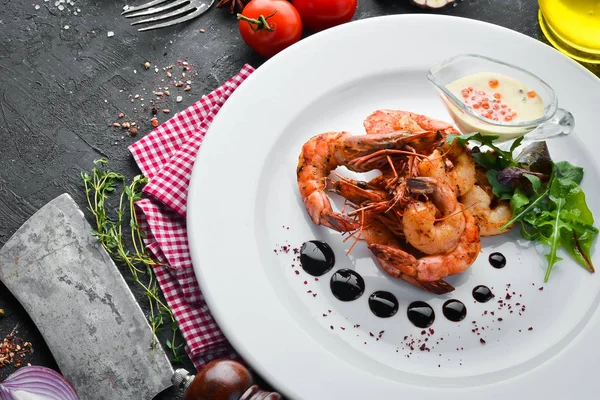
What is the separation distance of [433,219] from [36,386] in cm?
257

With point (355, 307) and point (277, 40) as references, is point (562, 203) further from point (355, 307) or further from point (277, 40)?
point (277, 40)

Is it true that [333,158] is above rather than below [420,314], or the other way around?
above

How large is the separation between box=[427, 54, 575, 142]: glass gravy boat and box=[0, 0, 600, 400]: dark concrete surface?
37.6 inches

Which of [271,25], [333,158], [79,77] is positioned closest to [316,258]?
[333,158]

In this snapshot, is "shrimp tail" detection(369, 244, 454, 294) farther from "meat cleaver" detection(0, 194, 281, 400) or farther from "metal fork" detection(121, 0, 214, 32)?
"metal fork" detection(121, 0, 214, 32)

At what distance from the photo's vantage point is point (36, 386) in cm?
420

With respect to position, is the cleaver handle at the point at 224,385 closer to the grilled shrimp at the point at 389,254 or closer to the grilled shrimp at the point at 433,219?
the grilled shrimp at the point at 389,254

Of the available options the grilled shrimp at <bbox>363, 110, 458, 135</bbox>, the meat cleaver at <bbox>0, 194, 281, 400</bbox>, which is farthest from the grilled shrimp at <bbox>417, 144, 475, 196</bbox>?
the meat cleaver at <bbox>0, 194, 281, 400</bbox>

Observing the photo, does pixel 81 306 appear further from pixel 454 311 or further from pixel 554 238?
pixel 554 238

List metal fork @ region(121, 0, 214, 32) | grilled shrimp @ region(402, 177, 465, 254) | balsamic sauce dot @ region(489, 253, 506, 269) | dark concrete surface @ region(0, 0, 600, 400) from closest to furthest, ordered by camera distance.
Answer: grilled shrimp @ region(402, 177, 465, 254) < balsamic sauce dot @ region(489, 253, 506, 269) < dark concrete surface @ region(0, 0, 600, 400) < metal fork @ region(121, 0, 214, 32)

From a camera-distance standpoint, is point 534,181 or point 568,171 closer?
point 534,181

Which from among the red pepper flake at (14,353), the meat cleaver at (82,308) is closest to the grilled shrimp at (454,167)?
the meat cleaver at (82,308)

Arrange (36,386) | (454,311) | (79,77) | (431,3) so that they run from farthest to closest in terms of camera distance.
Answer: (431,3), (79,77), (454,311), (36,386)

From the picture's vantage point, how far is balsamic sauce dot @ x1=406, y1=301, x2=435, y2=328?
427cm
